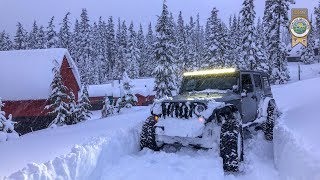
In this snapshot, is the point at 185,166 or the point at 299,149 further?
the point at 185,166

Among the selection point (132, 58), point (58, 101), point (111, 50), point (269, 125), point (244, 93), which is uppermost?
point (111, 50)

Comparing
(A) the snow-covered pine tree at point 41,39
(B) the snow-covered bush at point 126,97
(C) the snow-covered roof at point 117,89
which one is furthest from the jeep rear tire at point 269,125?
(A) the snow-covered pine tree at point 41,39

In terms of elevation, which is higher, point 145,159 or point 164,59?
point 164,59

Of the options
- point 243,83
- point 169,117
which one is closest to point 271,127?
point 243,83

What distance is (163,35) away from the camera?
1305 inches

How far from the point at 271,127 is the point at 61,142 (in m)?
5.55

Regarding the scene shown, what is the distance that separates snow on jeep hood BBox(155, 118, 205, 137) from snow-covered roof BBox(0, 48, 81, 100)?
71.8 ft

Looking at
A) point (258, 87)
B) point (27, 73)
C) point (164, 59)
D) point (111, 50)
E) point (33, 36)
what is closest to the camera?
point (258, 87)

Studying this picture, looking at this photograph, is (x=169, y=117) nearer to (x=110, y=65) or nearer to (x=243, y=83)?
(x=243, y=83)

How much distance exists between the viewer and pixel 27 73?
2998 cm

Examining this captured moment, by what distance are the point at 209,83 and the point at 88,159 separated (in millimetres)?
4461

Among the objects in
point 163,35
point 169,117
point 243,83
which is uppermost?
point 163,35

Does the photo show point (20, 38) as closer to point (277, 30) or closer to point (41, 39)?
point (41, 39)

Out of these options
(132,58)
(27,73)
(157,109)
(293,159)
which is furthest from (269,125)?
(132,58)
